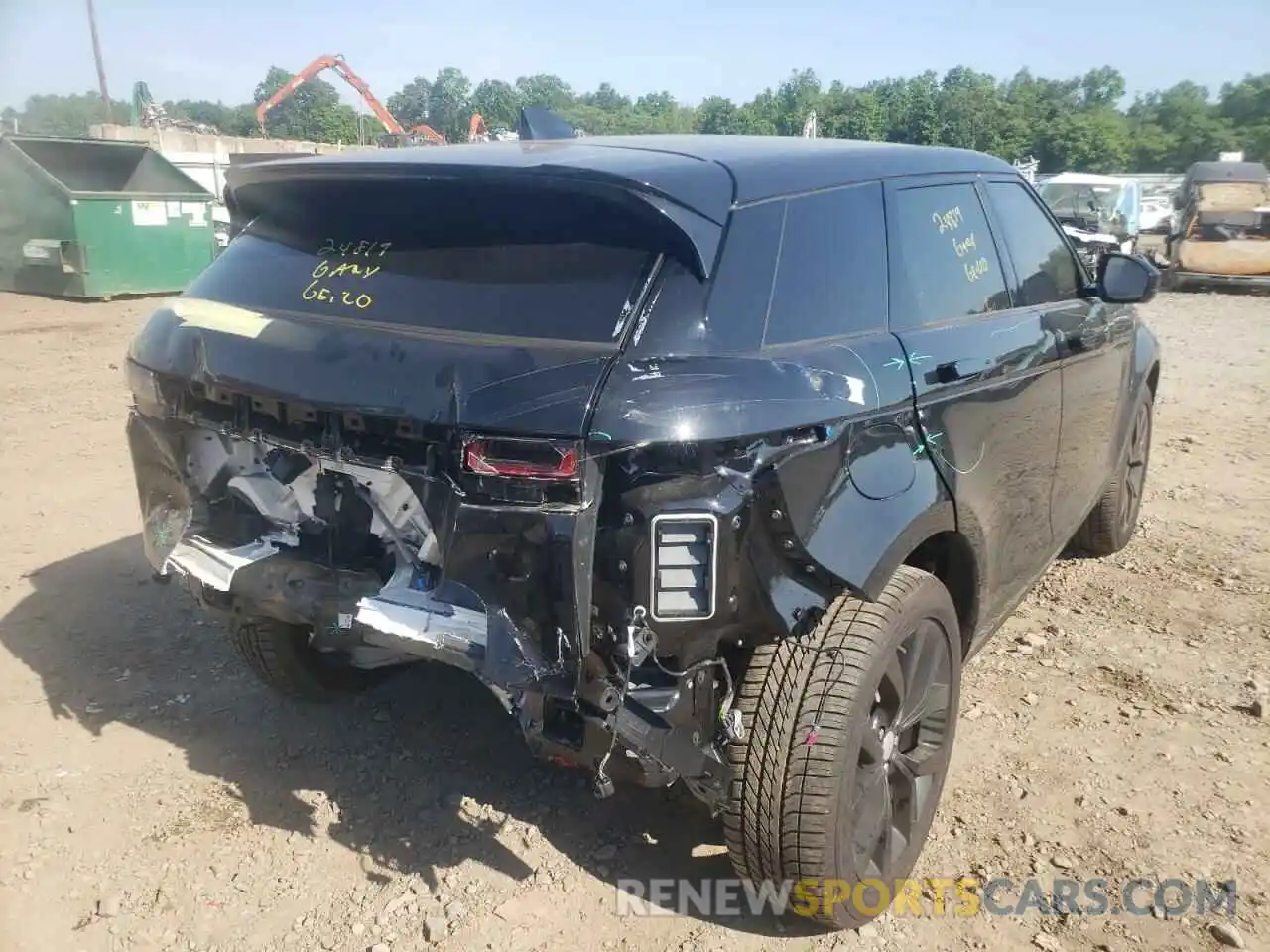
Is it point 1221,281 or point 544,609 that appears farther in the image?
point 1221,281

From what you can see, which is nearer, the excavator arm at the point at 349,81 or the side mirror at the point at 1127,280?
the side mirror at the point at 1127,280

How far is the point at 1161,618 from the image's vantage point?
4.31 metres

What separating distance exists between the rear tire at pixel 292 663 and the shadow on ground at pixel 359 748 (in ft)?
0.29

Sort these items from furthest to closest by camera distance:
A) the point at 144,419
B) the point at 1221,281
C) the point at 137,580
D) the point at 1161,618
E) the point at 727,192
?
the point at 1221,281 → the point at 137,580 → the point at 1161,618 → the point at 144,419 → the point at 727,192

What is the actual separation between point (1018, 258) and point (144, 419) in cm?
283

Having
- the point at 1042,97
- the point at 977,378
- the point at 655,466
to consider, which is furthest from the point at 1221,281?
the point at 1042,97

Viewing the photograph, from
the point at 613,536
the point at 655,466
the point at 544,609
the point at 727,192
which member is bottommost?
the point at 544,609

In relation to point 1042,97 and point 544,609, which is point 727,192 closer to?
point 544,609

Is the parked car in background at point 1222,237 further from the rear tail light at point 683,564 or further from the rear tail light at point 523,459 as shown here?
the rear tail light at point 523,459

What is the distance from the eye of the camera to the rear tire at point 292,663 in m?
3.35

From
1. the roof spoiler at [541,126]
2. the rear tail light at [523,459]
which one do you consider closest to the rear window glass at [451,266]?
the rear tail light at [523,459]

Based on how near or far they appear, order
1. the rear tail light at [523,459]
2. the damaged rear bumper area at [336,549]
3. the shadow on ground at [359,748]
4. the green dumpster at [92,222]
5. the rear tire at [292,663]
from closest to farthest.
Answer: the rear tail light at [523,459] → the damaged rear bumper area at [336,549] → the shadow on ground at [359,748] → the rear tire at [292,663] → the green dumpster at [92,222]

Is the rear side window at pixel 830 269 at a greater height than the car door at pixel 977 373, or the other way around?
the rear side window at pixel 830 269

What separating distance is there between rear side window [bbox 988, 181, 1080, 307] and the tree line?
112 feet
